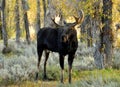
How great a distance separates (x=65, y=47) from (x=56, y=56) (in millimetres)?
7822

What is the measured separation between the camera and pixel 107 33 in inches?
619

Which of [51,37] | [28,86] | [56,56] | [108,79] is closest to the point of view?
[108,79]

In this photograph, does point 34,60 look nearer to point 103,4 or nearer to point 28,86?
point 103,4

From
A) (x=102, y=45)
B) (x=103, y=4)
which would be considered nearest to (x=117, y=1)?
(x=103, y=4)

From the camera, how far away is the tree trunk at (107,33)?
1541 cm

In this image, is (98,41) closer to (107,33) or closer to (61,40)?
(107,33)

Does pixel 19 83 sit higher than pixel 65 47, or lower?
lower

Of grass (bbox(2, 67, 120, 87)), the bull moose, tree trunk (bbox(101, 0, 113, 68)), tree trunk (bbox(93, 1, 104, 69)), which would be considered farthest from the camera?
tree trunk (bbox(93, 1, 104, 69))

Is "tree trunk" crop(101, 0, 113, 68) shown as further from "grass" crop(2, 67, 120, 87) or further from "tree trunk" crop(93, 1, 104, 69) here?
"grass" crop(2, 67, 120, 87)

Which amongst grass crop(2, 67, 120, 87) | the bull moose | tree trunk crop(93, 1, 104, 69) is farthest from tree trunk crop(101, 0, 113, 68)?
the bull moose

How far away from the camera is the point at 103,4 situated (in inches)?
611

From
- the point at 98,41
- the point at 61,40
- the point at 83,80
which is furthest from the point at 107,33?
the point at 83,80

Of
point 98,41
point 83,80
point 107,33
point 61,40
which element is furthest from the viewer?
point 98,41

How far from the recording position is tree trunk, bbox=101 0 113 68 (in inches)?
607
